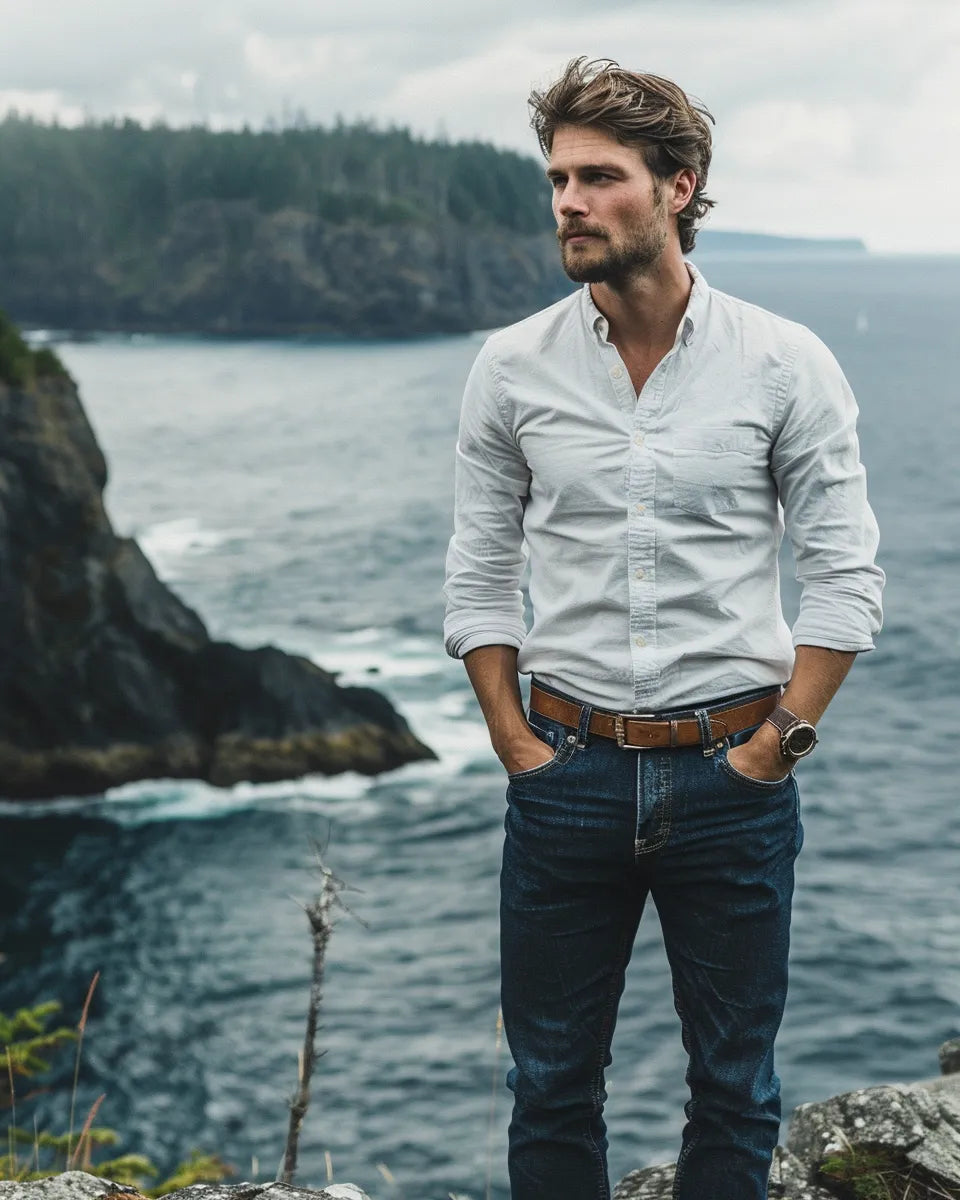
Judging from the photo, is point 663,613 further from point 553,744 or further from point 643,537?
point 553,744

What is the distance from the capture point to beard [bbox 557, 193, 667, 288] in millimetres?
3084

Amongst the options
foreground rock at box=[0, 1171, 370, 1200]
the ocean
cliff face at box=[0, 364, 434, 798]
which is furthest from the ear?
cliff face at box=[0, 364, 434, 798]

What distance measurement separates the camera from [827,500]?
3117 mm

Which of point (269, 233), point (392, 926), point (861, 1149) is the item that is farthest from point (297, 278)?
point (861, 1149)

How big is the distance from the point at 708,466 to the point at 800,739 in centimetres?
60

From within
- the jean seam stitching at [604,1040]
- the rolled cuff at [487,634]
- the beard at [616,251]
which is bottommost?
the jean seam stitching at [604,1040]

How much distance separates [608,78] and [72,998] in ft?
71.2

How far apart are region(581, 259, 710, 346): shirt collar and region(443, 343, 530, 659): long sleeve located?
25 centimetres

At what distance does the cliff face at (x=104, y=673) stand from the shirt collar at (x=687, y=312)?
90.6 ft

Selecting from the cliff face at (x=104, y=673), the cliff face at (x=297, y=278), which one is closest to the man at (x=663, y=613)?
the cliff face at (x=104, y=673)

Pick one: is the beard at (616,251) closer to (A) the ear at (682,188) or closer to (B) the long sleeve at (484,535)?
(A) the ear at (682,188)

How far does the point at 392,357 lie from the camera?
118 meters

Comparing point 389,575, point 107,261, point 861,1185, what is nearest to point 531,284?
point 107,261

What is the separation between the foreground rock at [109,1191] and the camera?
329cm
